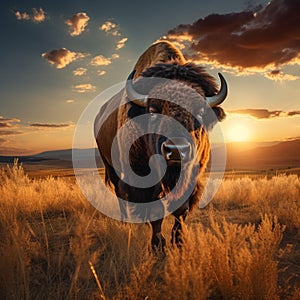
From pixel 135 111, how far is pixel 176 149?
4.25ft

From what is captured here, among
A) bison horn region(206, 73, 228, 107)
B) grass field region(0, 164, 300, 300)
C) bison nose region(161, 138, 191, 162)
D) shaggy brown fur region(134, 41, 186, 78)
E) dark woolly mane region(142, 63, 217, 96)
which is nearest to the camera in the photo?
grass field region(0, 164, 300, 300)

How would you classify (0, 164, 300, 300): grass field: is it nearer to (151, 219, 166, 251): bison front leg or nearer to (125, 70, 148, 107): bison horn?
(151, 219, 166, 251): bison front leg

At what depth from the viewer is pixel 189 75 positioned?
14.0 ft

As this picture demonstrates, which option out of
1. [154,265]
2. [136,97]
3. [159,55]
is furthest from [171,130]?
[159,55]

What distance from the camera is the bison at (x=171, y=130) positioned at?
12.5 feet

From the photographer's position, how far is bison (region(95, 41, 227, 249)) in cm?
381

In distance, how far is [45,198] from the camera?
8.80 meters

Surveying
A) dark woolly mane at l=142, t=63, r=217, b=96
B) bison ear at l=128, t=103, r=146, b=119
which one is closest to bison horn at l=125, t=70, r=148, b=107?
bison ear at l=128, t=103, r=146, b=119

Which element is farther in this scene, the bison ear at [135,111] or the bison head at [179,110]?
the bison ear at [135,111]

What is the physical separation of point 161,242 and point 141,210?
2.25ft

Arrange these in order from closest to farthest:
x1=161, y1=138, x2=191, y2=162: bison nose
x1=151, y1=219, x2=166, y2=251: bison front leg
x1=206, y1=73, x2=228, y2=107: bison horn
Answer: x1=161, y1=138, x2=191, y2=162: bison nose
x1=206, y1=73, x2=228, y2=107: bison horn
x1=151, y1=219, x2=166, y2=251: bison front leg

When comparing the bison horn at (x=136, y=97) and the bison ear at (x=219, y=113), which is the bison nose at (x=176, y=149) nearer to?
the bison horn at (x=136, y=97)

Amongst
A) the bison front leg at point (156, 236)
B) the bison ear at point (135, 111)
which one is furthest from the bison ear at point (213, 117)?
the bison front leg at point (156, 236)

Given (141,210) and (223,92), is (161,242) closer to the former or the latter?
(141,210)
